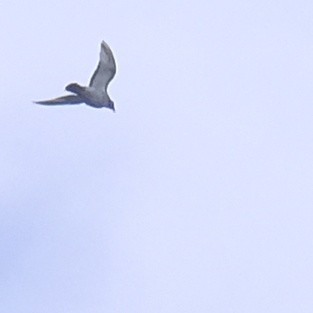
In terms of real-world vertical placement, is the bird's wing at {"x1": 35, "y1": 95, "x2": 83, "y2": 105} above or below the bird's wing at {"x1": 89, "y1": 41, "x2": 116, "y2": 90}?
below

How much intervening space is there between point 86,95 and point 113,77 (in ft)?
6.99

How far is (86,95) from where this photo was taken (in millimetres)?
153000

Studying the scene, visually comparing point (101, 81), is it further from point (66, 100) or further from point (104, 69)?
point (66, 100)

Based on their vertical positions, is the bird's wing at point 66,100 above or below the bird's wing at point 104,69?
below

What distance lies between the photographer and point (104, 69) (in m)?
154

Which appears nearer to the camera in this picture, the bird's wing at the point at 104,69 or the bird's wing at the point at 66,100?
the bird's wing at the point at 104,69

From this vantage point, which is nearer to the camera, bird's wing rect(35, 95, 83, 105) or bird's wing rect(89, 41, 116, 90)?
bird's wing rect(89, 41, 116, 90)

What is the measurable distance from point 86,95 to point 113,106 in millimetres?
3062

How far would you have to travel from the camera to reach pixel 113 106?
6122 inches

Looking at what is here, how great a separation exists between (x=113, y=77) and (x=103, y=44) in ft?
7.23

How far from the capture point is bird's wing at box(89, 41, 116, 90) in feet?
504

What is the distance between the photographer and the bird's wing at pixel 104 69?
153500 millimetres

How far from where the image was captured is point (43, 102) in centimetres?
15600

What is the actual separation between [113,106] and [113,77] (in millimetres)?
2590
